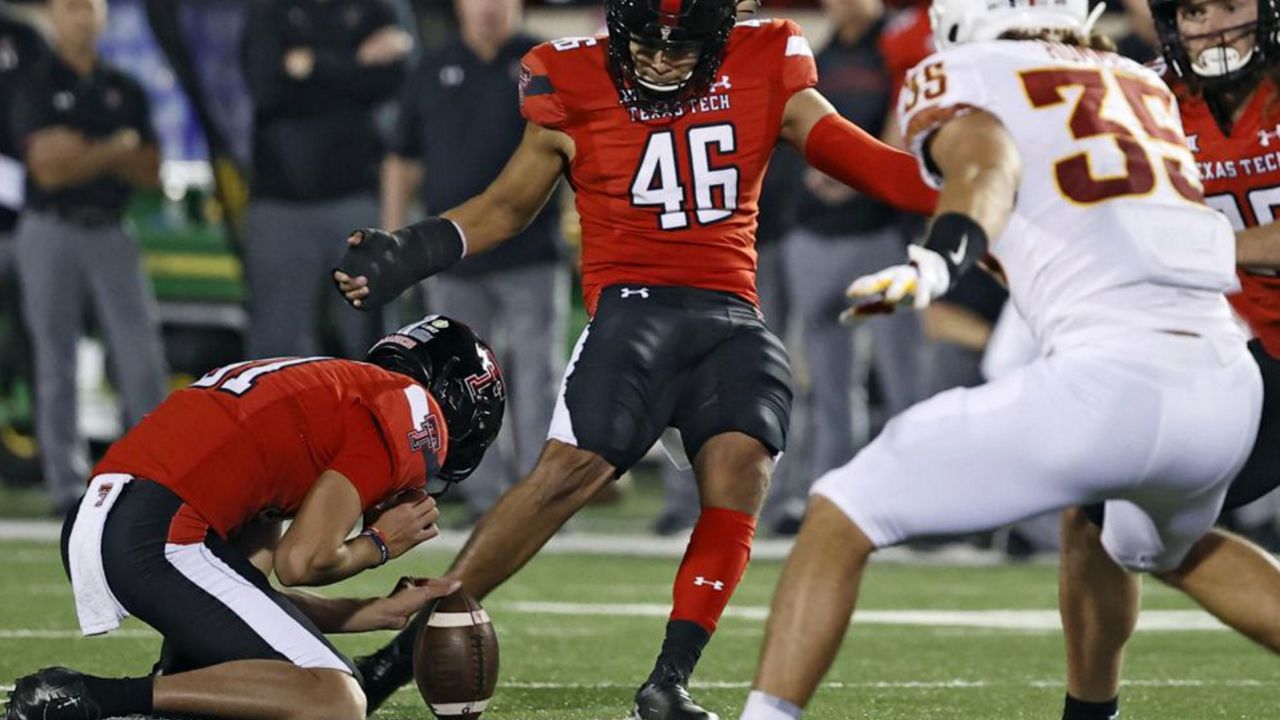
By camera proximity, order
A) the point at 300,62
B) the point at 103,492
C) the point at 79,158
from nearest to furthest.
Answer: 1. the point at 103,492
2. the point at 300,62
3. the point at 79,158

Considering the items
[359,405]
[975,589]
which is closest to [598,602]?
[975,589]

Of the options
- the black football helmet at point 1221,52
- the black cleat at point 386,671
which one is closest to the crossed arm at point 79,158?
the black cleat at point 386,671

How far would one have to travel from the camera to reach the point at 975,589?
7543mm

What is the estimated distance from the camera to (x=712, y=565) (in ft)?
15.6

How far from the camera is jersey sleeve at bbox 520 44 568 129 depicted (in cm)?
507

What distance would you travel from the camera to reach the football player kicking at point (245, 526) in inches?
163

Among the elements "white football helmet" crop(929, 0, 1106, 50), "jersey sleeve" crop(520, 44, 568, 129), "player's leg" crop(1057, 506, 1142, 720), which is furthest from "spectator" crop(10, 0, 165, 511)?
"white football helmet" crop(929, 0, 1106, 50)

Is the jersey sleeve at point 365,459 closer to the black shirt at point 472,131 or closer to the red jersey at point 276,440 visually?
the red jersey at point 276,440

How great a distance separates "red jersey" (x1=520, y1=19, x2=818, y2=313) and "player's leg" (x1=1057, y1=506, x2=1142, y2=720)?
1128mm

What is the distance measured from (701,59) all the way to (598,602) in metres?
2.59

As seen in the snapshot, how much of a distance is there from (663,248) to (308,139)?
4144 millimetres

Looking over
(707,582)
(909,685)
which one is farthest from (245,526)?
(909,685)

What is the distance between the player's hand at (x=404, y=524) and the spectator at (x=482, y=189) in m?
4.11

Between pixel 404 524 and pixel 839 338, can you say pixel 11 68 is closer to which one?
pixel 839 338
